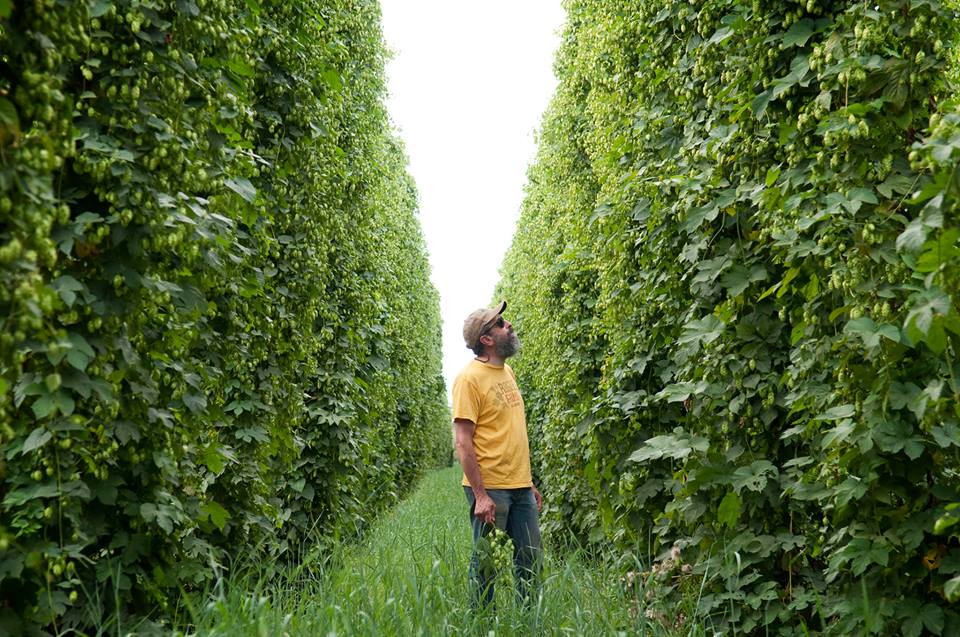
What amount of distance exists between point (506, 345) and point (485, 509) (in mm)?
989

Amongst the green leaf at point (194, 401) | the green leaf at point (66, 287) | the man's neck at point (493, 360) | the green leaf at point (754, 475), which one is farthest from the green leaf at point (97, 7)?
the man's neck at point (493, 360)

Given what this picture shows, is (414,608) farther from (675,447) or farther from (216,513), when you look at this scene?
(675,447)

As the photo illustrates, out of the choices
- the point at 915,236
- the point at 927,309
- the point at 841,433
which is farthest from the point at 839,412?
the point at 915,236

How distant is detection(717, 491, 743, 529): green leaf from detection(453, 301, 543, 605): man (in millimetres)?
1311

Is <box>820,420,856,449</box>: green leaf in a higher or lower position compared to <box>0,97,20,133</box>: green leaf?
lower

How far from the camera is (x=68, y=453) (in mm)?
2598

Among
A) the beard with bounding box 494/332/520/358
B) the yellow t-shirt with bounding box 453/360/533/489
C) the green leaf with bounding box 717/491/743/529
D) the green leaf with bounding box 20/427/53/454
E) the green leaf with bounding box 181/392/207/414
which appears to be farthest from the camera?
the beard with bounding box 494/332/520/358

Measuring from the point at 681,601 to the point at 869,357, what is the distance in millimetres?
1899

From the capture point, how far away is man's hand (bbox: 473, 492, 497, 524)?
4559 millimetres

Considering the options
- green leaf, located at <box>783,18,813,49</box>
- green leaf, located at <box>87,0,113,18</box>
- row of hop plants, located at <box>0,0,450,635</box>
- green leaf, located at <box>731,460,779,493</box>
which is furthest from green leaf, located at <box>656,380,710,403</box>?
green leaf, located at <box>87,0,113,18</box>

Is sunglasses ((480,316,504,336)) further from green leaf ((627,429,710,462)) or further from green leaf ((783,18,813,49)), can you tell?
green leaf ((783,18,813,49))

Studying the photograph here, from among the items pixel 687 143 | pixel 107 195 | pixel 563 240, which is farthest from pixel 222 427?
pixel 563 240

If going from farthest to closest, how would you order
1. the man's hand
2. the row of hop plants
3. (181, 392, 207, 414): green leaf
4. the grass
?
the man's hand
the grass
(181, 392, 207, 414): green leaf
the row of hop plants

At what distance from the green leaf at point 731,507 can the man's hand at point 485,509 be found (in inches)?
55.9
